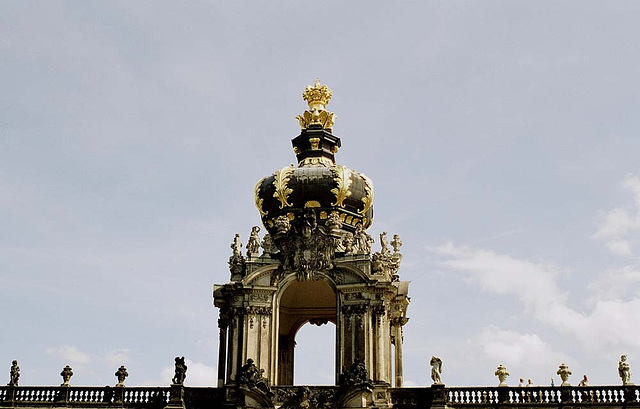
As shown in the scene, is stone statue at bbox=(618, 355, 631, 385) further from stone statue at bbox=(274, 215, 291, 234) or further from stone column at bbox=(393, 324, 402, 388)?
stone statue at bbox=(274, 215, 291, 234)

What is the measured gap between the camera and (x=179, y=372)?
35750 mm

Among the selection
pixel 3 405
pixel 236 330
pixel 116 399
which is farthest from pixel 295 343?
pixel 3 405

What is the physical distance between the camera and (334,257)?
36.9 m

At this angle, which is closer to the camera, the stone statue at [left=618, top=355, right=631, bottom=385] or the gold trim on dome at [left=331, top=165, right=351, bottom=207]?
the stone statue at [left=618, top=355, right=631, bottom=385]

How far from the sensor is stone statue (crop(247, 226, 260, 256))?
3756 centimetres

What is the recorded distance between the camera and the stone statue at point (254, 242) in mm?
37562

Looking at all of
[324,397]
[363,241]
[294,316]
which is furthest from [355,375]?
[294,316]

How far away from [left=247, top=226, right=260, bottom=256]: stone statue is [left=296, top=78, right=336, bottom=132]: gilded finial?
26.5ft

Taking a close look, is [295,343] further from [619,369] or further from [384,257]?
[619,369]

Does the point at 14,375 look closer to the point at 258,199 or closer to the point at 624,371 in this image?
the point at 258,199

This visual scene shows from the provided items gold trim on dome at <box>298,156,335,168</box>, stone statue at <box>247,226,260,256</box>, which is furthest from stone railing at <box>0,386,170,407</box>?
gold trim on dome at <box>298,156,335,168</box>

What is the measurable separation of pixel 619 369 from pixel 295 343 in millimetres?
14570

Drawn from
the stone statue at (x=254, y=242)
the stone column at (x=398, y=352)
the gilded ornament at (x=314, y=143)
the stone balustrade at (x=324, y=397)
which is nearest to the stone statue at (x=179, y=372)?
the stone balustrade at (x=324, y=397)

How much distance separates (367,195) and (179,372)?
11.9 metres
